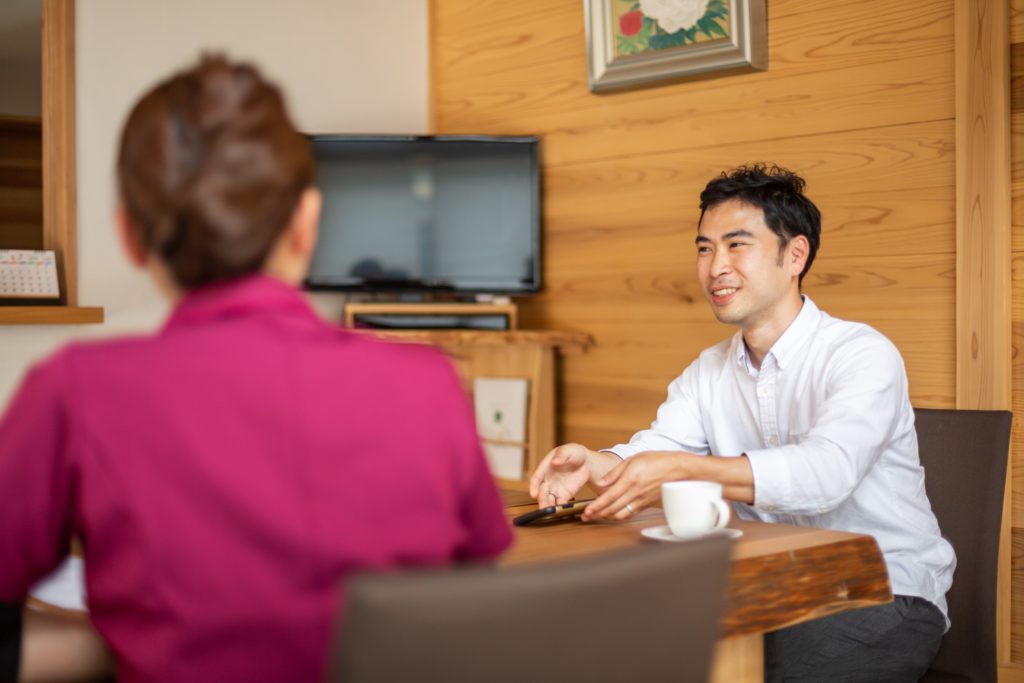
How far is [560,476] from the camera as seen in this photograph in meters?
1.75

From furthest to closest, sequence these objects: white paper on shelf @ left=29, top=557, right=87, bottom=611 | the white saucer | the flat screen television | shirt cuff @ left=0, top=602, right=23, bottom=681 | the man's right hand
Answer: the flat screen television < the man's right hand < the white saucer < white paper on shelf @ left=29, top=557, right=87, bottom=611 < shirt cuff @ left=0, top=602, right=23, bottom=681

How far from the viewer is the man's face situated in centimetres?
208

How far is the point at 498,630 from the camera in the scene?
650mm

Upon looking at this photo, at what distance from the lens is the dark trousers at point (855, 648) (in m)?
1.67

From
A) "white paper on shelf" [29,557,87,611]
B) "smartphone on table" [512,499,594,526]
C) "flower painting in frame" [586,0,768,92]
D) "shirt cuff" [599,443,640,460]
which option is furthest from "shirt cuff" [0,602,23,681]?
"flower painting in frame" [586,0,768,92]

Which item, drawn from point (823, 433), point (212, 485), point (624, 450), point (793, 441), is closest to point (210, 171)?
point (212, 485)

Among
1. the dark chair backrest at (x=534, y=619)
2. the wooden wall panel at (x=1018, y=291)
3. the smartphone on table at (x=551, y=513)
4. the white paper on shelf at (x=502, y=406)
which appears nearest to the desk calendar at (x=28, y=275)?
the white paper on shelf at (x=502, y=406)

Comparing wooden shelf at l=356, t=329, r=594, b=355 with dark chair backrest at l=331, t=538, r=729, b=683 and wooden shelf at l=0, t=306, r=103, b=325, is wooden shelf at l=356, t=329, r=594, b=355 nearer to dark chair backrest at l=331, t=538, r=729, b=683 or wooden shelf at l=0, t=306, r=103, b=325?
wooden shelf at l=0, t=306, r=103, b=325

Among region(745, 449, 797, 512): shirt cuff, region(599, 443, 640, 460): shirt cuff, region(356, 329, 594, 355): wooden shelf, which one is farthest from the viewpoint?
region(356, 329, 594, 355): wooden shelf

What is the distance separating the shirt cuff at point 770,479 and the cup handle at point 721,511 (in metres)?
0.27

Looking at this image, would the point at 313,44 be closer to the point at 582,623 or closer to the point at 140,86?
the point at 140,86

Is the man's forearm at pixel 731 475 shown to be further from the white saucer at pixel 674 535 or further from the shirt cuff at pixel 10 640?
the shirt cuff at pixel 10 640

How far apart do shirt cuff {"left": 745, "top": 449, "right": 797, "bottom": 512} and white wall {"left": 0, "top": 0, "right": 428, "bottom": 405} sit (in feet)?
7.49

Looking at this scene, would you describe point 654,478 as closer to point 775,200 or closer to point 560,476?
point 560,476
